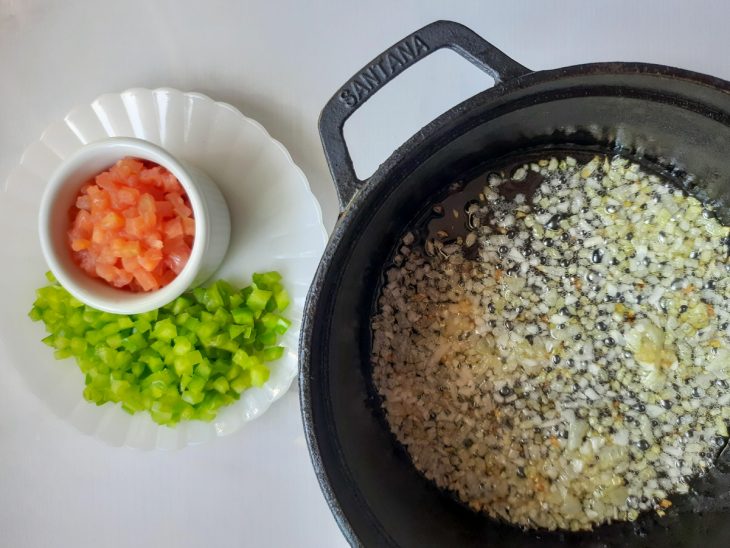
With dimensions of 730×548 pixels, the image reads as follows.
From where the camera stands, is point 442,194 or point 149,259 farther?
point 442,194

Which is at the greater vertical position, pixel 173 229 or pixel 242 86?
pixel 242 86

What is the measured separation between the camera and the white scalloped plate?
904 millimetres

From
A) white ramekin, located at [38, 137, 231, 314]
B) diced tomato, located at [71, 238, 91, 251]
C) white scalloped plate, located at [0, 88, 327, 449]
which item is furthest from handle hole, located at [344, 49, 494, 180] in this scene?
diced tomato, located at [71, 238, 91, 251]

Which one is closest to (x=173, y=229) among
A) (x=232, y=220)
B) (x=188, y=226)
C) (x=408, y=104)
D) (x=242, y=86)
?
(x=188, y=226)

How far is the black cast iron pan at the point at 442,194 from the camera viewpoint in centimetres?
74

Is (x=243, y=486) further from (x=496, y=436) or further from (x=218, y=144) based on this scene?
(x=218, y=144)

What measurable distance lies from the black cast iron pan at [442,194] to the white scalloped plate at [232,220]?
92 mm

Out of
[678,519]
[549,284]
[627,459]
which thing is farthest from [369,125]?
[678,519]

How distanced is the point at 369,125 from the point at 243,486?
1.77 feet

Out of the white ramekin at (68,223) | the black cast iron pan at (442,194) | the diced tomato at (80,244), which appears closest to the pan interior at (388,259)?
the black cast iron pan at (442,194)

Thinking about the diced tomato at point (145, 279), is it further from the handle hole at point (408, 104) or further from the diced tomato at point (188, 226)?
the handle hole at point (408, 104)

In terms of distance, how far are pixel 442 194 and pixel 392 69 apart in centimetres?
25

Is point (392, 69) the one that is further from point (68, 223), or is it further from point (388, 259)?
point (68, 223)

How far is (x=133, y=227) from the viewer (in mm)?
805
